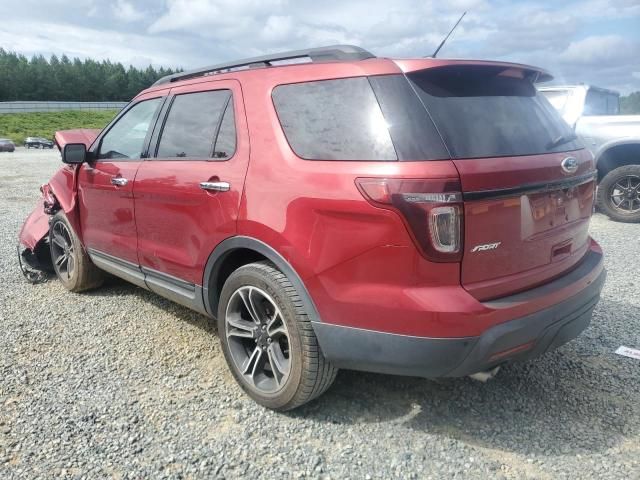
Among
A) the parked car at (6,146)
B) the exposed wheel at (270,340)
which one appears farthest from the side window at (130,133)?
the parked car at (6,146)

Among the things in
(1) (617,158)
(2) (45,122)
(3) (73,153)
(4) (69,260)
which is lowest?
(4) (69,260)

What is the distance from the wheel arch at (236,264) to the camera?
246cm

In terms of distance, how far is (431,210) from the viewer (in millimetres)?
2098

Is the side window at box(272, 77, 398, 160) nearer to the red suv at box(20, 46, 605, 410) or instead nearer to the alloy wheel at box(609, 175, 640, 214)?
the red suv at box(20, 46, 605, 410)

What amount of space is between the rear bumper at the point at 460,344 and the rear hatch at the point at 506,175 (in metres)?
0.14

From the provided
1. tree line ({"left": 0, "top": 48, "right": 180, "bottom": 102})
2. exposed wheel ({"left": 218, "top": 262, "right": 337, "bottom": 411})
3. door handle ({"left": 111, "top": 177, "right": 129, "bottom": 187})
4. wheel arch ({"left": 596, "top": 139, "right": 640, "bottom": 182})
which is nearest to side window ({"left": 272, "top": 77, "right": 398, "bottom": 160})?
exposed wheel ({"left": 218, "top": 262, "right": 337, "bottom": 411})

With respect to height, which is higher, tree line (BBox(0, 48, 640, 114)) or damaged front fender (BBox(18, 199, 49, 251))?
tree line (BBox(0, 48, 640, 114))

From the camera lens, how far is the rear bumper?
2.20 meters

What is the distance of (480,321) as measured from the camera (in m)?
2.17

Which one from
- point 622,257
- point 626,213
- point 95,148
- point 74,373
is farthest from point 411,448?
point 626,213

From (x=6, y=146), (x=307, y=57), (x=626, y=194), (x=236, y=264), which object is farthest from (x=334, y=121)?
(x=6, y=146)

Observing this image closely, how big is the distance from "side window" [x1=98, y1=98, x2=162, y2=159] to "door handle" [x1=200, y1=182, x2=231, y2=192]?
976 millimetres

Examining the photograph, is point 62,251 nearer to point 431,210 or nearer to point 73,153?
point 73,153

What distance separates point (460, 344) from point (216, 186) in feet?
4.99
